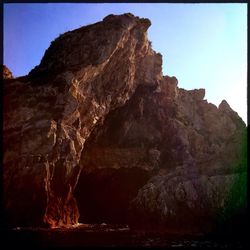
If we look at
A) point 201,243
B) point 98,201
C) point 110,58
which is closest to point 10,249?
point 201,243

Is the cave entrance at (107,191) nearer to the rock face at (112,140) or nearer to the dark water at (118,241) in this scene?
the rock face at (112,140)

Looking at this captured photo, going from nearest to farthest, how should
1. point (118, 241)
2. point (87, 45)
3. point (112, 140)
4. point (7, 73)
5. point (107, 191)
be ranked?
1. point (118, 241)
2. point (7, 73)
3. point (87, 45)
4. point (107, 191)
5. point (112, 140)

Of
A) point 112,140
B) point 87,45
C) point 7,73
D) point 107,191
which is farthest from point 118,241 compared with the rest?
point 112,140

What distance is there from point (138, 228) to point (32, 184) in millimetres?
13542

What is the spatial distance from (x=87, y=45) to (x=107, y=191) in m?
26.9

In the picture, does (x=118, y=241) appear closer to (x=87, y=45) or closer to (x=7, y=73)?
(x=7, y=73)

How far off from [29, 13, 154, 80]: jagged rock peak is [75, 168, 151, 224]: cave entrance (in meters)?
21.7

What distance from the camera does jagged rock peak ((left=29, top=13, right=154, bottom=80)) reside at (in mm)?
56094

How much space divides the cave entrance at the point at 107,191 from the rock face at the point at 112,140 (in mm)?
169

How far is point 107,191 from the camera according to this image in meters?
73.5

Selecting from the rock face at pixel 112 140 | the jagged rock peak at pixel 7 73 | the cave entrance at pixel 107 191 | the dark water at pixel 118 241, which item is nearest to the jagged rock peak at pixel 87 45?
the rock face at pixel 112 140

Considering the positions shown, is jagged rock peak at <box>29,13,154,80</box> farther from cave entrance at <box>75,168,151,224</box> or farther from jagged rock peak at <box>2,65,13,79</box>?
cave entrance at <box>75,168,151,224</box>

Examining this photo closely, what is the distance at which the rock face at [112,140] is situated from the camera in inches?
1821

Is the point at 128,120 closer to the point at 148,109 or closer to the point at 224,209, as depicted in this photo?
the point at 148,109
